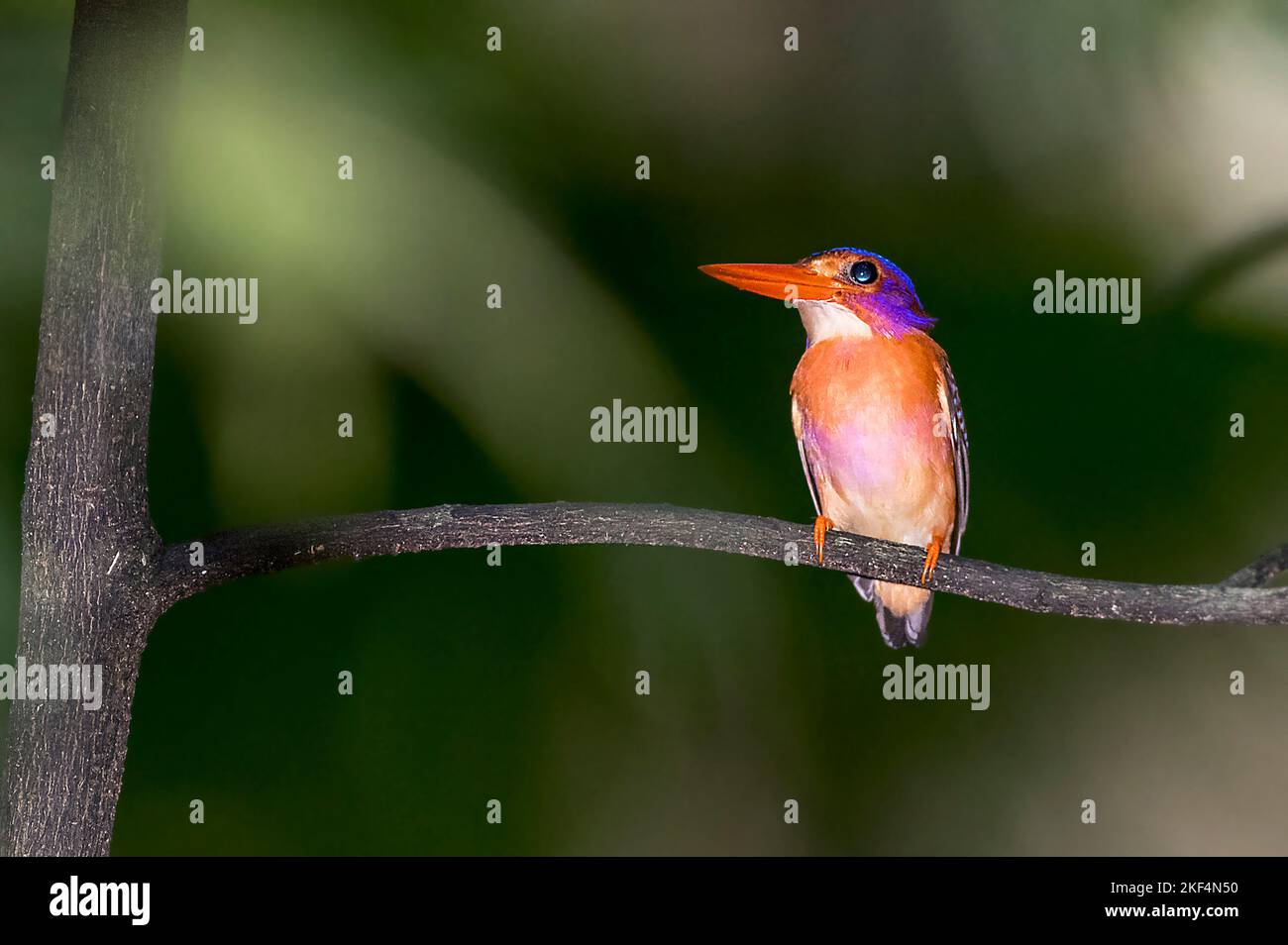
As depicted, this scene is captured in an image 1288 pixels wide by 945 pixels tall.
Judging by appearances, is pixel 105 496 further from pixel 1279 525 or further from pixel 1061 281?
pixel 1279 525

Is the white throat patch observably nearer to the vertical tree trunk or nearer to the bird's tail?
the bird's tail

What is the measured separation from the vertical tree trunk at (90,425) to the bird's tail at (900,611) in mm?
1579

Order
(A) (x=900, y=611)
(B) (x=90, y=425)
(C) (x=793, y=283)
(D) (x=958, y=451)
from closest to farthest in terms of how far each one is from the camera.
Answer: (B) (x=90, y=425)
(C) (x=793, y=283)
(D) (x=958, y=451)
(A) (x=900, y=611)

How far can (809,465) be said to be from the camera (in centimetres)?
241

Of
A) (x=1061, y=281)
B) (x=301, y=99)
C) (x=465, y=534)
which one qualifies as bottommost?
(x=465, y=534)

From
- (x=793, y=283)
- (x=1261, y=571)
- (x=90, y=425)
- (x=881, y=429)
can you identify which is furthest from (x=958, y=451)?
(x=90, y=425)

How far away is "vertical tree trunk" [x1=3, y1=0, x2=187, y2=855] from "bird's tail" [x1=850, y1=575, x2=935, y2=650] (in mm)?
1579

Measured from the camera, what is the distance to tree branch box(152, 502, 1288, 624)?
5.38ft

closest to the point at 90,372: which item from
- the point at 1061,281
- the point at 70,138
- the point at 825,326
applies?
the point at 70,138

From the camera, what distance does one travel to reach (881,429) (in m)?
2.28

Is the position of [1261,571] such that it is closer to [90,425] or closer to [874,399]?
[874,399]

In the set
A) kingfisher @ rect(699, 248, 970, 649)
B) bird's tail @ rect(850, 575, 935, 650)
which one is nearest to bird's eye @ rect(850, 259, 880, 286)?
kingfisher @ rect(699, 248, 970, 649)

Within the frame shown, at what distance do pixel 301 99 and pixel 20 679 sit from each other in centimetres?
151

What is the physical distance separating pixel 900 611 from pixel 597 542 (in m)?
1.12
